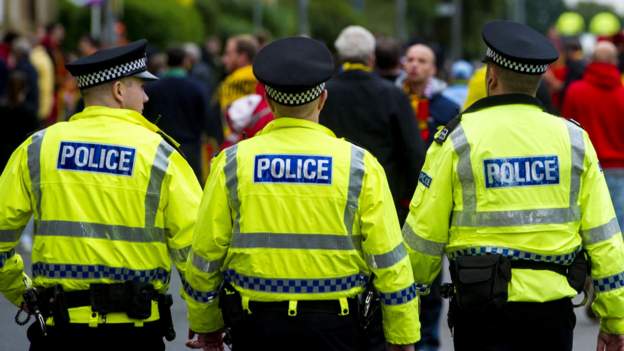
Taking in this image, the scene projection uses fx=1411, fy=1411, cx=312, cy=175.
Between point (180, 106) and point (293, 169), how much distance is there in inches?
318

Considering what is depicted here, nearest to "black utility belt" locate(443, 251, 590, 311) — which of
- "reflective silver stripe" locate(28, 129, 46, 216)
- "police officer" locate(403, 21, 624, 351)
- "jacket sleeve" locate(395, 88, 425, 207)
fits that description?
"police officer" locate(403, 21, 624, 351)

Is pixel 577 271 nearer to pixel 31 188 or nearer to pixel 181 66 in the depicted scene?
pixel 31 188

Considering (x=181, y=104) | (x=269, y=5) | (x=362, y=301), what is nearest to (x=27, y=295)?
(x=362, y=301)

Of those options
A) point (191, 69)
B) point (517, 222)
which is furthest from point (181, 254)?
point (191, 69)

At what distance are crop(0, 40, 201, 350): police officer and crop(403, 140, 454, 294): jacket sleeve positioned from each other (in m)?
0.87

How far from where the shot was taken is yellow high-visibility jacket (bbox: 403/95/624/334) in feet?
17.9

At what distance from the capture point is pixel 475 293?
17.8ft

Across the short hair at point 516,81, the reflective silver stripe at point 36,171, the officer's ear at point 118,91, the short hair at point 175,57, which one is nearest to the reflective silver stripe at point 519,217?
the short hair at point 516,81

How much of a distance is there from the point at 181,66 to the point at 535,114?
328 inches

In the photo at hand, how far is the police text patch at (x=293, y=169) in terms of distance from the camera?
17.0 feet

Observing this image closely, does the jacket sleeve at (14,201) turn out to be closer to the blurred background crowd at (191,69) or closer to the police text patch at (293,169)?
the blurred background crowd at (191,69)

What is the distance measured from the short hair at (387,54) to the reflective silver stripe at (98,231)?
4.61 meters

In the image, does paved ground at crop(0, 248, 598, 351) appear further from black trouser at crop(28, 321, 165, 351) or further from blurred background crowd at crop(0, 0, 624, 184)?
black trouser at crop(28, 321, 165, 351)

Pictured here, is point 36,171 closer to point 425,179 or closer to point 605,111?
point 425,179
